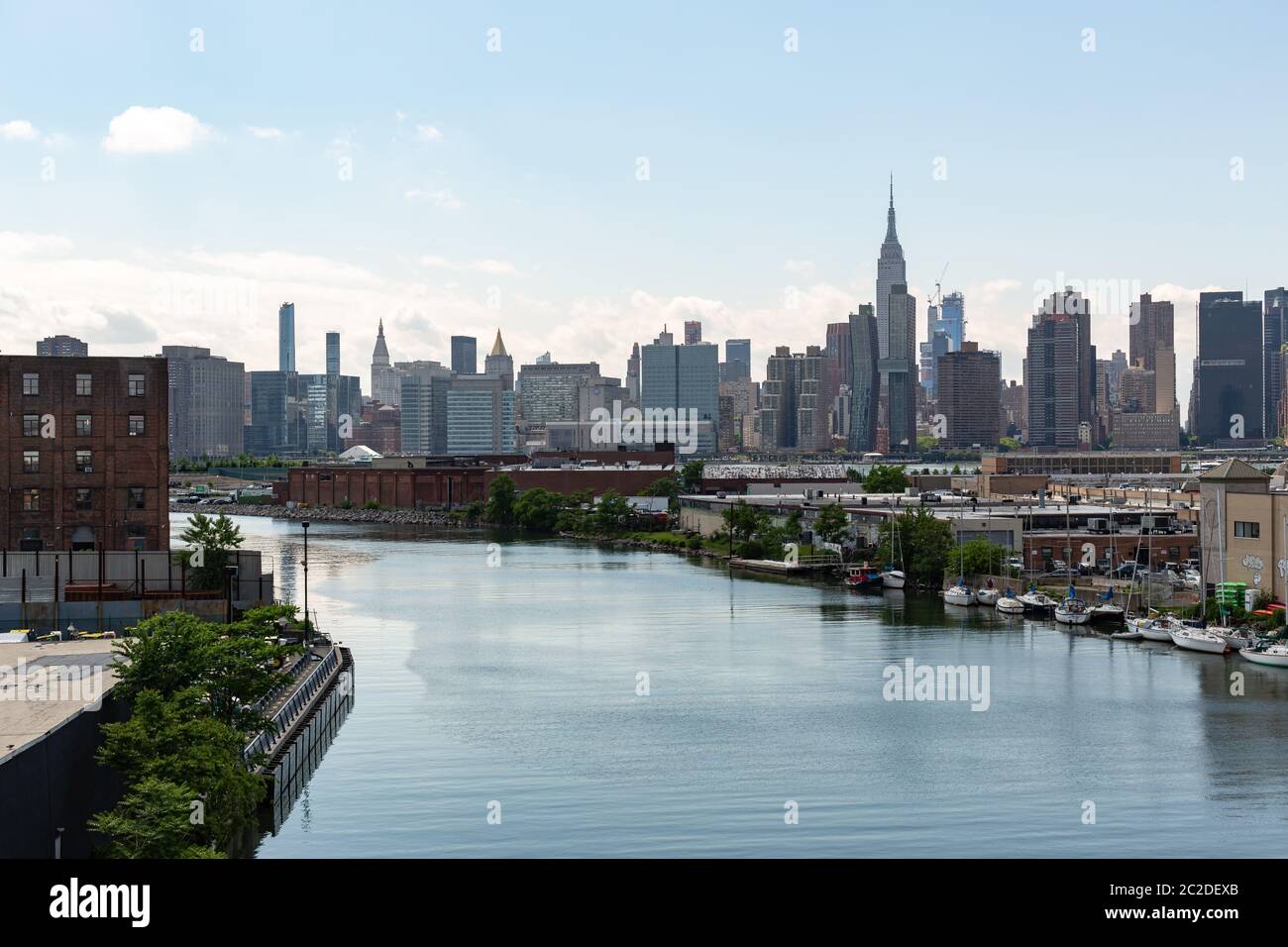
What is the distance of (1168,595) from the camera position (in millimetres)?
53938

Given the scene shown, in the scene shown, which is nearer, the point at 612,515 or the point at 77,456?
the point at 77,456

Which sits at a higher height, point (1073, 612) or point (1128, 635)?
point (1073, 612)

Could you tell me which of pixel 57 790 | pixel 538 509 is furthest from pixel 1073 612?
pixel 538 509

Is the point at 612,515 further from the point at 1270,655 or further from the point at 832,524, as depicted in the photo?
the point at 1270,655

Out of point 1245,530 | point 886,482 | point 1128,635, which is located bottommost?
point 1128,635

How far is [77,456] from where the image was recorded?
43.7 m

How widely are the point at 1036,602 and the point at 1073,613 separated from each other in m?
3.70

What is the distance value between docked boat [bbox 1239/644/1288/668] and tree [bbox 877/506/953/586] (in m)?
24.3

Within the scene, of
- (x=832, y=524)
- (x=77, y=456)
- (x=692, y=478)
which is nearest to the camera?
(x=77, y=456)

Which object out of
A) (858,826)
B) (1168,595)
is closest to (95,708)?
(858,826)

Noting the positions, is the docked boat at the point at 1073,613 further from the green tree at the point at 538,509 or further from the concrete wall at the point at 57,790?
the green tree at the point at 538,509

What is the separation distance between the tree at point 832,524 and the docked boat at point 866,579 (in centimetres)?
897
